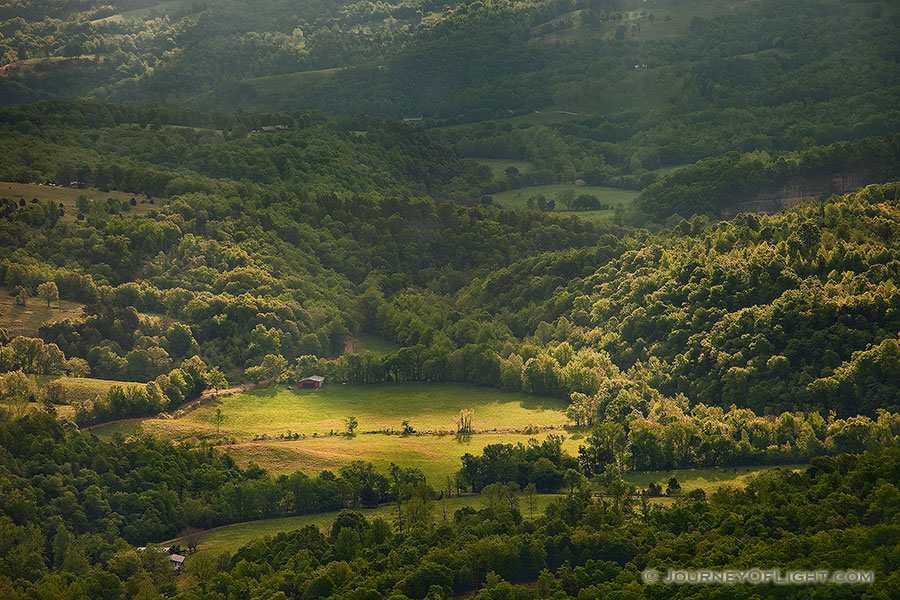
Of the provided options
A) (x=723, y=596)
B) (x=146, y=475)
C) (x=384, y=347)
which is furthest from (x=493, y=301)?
(x=723, y=596)

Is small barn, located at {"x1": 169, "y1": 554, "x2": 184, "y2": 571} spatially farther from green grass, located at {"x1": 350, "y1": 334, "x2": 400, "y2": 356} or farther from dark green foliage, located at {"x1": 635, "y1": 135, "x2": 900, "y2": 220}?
dark green foliage, located at {"x1": 635, "y1": 135, "x2": 900, "y2": 220}

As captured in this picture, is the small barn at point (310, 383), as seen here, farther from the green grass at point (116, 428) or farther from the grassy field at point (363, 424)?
the green grass at point (116, 428)

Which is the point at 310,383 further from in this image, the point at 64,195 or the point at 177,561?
the point at 64,195

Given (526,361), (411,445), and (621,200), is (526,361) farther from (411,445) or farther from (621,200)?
(621,200)

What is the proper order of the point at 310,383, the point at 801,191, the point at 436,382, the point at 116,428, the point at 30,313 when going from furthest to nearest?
the point at 801,191 < the point at 30,313 < the point at 436,382 < the point at 310,383 < the point at 116,428

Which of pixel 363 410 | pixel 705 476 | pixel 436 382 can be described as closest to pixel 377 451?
pixel 363 410

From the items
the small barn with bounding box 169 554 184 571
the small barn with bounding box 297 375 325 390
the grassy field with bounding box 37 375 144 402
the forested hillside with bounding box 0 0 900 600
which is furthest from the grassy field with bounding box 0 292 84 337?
the small barn with bounding box 169 554 184 571
